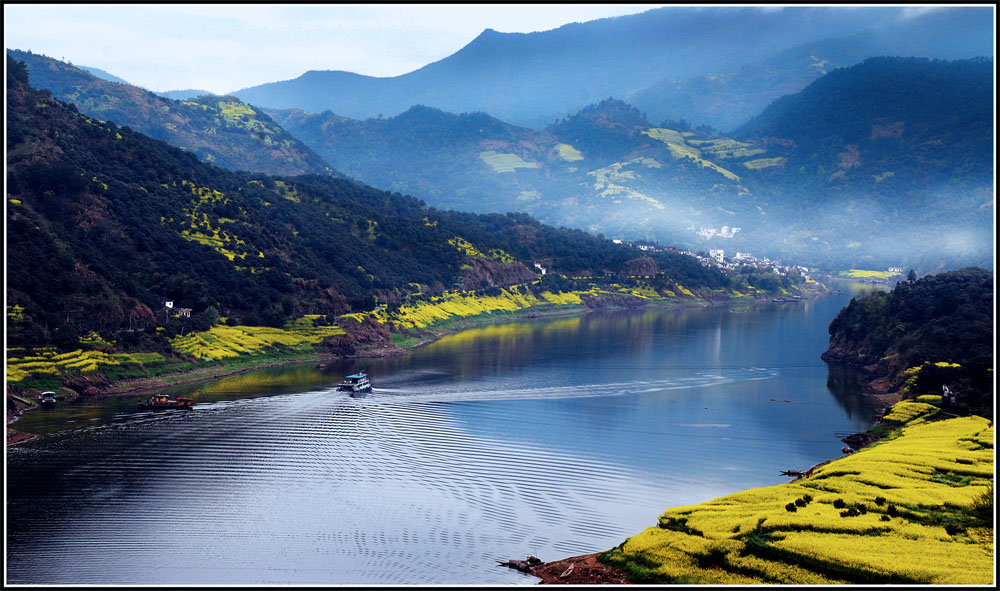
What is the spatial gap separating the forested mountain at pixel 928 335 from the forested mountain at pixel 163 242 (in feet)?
152

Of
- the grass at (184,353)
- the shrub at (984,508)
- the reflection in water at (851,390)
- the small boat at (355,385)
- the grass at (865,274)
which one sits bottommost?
the reflection in water at (851,390)

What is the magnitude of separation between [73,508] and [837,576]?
25.7m

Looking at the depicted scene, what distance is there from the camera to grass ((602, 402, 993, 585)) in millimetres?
21000

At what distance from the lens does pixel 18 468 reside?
3381cm

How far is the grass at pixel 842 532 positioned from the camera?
2100 centimetres

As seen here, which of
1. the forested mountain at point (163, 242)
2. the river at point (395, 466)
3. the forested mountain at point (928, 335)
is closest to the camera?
the river at point (395, 466)

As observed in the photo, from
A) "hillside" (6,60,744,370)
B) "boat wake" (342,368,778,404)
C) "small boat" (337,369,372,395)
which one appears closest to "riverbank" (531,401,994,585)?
"boat wake" (342,368,778,404)

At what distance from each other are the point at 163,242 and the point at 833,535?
208 feet

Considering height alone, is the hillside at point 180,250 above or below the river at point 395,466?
above

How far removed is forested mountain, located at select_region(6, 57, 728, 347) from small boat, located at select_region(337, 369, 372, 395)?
48.0 feet

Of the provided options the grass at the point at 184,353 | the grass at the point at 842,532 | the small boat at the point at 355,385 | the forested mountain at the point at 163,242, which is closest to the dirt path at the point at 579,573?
the grass at the point at 842,532

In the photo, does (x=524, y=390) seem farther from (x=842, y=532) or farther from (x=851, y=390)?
(x=842, y=532)

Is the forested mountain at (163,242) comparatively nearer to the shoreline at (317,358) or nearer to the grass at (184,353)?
the grass at (184,353)

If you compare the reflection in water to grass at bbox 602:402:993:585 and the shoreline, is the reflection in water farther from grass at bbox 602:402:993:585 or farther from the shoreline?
the shoreline
